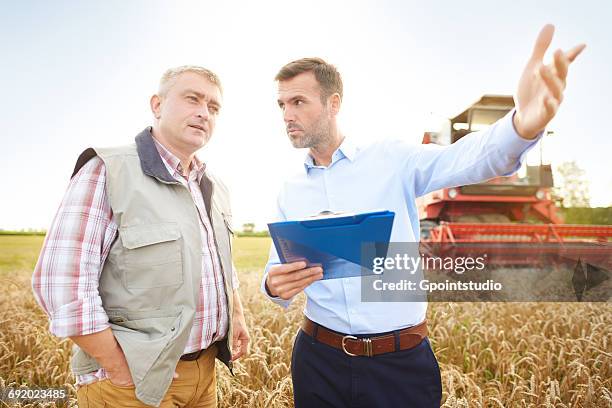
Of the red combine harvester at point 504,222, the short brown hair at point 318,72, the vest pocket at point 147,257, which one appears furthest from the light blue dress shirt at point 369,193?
the red combine harvester at point 504,222

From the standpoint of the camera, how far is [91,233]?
1813mm

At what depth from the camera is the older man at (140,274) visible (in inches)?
69.1

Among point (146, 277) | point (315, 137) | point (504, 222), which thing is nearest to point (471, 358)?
point (315, 137)

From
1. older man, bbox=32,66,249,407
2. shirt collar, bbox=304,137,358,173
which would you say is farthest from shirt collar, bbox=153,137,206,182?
shirt collar, bbox=304,137,358,173

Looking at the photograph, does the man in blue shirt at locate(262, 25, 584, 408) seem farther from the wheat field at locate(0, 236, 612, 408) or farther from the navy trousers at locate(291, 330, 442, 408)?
the wheat field at locate(0, 236, 612, 408)

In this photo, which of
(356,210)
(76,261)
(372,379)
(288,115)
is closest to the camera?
(76,261)

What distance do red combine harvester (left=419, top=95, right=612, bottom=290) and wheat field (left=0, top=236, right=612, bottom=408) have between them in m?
2.57

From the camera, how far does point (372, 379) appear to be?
206cm

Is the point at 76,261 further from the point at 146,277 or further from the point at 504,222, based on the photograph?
the point at 504,222

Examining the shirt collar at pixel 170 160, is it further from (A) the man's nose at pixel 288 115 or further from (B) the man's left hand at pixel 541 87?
(B) the man's left hand at pixel 541 87

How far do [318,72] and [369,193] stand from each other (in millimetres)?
784

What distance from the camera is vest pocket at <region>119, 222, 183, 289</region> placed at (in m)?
1.88

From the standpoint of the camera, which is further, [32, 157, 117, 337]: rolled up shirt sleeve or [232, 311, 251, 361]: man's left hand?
[232, 311, 251, 361]: man's left hand

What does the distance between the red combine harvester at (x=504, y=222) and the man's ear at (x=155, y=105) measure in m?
6.91
